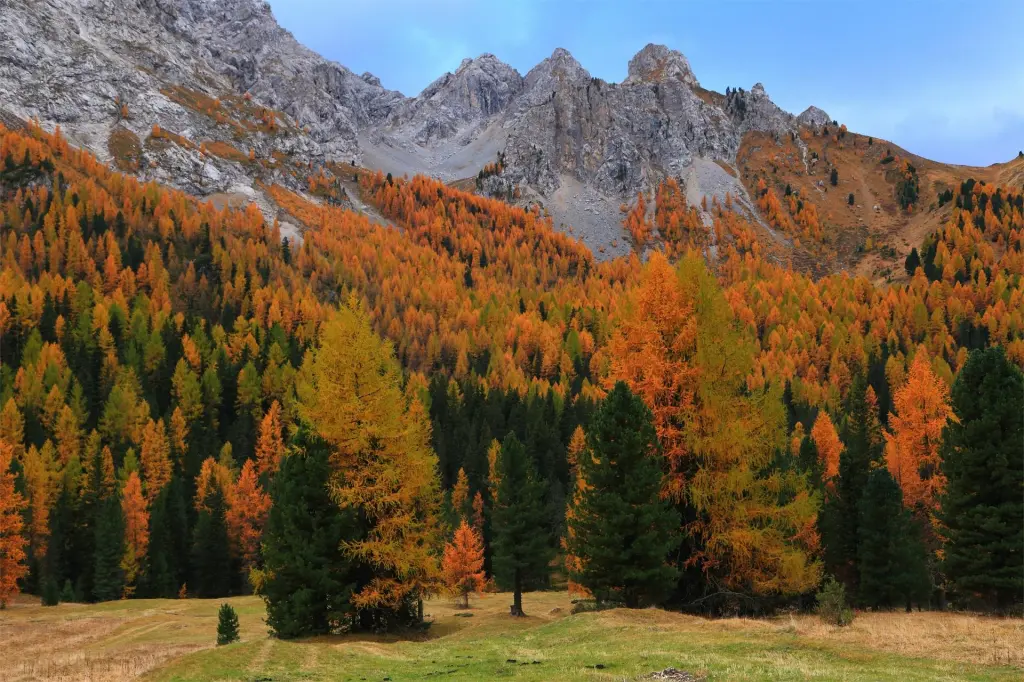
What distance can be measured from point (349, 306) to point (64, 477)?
7385cm

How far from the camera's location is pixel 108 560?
214 ft

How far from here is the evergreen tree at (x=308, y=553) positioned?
77.7ft

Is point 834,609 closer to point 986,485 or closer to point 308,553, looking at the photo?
point 986,485

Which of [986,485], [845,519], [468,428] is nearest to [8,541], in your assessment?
[468,428]

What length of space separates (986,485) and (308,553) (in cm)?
2822

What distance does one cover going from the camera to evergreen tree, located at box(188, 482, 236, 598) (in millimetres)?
72000

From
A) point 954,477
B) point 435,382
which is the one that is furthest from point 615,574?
point 435,382

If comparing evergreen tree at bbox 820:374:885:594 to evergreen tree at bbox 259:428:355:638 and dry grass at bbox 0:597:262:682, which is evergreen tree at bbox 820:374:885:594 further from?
dry grass at bbox 0:597:262:682

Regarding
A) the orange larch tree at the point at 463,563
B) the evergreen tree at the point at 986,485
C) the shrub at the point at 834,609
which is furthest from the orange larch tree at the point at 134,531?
the evergreen tree at the point at 986,485

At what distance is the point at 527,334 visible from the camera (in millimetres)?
154125

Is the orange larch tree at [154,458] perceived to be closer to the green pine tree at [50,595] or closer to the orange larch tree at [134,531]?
the orange larch tree at [134,531]

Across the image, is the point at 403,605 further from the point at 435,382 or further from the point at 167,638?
the point at 435,382

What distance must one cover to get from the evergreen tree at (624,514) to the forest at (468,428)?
11cm

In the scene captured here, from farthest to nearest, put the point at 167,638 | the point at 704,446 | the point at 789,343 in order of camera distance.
A: 1. the point at 789,343
2. the point at 167,638
3. the point at 704,446
